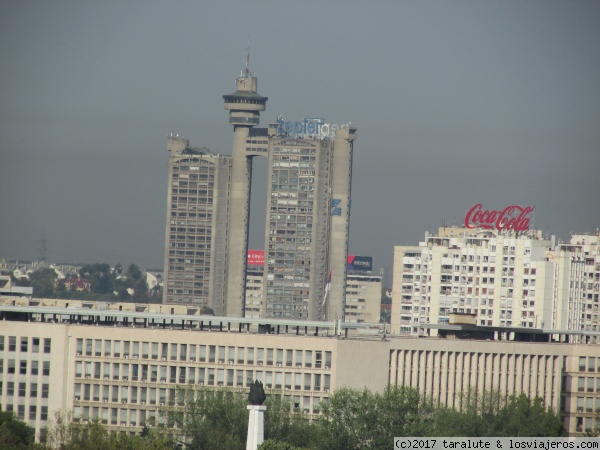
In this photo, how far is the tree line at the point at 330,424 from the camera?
127188mm

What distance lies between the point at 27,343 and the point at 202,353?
1619 cm

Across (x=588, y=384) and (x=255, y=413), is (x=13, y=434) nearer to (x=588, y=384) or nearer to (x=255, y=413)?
(x=255, y=413)

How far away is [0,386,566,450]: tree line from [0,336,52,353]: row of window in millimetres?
18751

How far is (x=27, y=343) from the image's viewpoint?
155 m

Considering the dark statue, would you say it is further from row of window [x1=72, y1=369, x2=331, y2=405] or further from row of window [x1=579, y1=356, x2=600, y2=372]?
row of window [x1=579, y1=356, x2=600, y2=372]

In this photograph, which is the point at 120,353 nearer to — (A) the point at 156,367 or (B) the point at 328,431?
(A) the point at 156,367

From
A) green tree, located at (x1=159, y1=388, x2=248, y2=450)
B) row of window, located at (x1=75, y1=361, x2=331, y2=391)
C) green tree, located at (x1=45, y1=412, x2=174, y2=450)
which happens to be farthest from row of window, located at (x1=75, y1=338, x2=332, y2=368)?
green tree, located at (x1=45, y1=412, x2=174, y2=450)

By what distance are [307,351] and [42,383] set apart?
973 inches

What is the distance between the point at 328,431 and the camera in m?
130

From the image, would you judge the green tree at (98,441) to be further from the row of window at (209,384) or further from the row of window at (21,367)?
the row of window at (21,367)

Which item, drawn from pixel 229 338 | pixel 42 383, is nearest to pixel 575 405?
pixel 229 338

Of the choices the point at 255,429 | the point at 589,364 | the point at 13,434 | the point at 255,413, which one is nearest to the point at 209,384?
the point at 13,434

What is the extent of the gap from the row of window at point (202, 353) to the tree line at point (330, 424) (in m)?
12.2

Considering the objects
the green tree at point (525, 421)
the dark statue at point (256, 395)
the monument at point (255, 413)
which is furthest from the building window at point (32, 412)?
the dark statue at point (256, 395)
